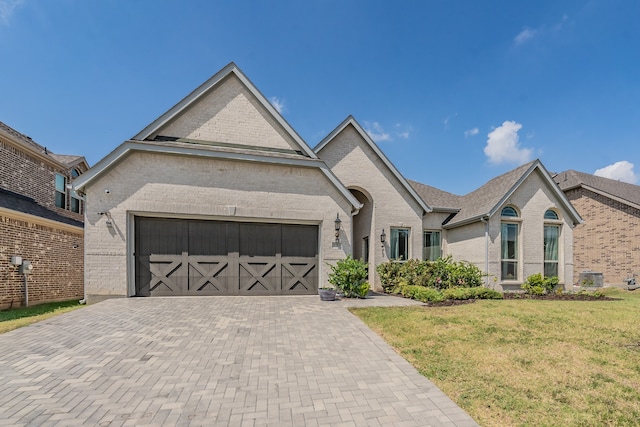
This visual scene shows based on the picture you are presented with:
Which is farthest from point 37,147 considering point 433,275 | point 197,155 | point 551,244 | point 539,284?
point 551,244

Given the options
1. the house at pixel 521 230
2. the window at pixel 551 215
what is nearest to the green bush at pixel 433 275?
the house at pixel 521 230

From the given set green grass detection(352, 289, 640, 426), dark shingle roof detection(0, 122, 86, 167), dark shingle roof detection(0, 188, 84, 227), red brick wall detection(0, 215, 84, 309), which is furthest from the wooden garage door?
dark shingle roof detection(0, 122, 86, 167)

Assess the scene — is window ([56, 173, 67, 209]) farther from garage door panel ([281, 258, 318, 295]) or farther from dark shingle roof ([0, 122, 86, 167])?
garage door panel ([281, 258, 318, 295])

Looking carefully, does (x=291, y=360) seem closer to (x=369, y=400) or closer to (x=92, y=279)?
(x=369, y=400)

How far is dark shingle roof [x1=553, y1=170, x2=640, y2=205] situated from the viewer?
2012 cm

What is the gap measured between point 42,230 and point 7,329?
6.08m

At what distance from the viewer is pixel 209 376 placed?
420 cm

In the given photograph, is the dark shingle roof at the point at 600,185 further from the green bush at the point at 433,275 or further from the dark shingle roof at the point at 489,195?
the green bush at the point at 433,275

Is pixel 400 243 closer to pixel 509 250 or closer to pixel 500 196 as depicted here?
pixel 500 196

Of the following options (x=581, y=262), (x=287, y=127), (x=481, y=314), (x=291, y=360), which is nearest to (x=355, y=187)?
(x=287, y=127)

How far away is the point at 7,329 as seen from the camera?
21.8ft

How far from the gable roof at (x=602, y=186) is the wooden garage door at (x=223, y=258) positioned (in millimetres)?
21489

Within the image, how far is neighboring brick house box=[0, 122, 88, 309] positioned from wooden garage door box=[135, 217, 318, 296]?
343cm

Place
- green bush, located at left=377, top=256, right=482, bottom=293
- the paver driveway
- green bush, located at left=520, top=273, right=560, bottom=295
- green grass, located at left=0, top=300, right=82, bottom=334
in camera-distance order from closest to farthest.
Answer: the paver driveway → green grass, located at left=0, top=300, right=82, bottom=334 → green bush, located at left=377, top=256, right=482, bottom=293 → green bush, located at left=520, top=273, right=560, bottom=295
